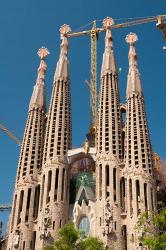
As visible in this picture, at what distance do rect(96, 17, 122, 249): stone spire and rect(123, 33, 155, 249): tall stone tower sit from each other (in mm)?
1038

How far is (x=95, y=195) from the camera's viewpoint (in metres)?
50.1

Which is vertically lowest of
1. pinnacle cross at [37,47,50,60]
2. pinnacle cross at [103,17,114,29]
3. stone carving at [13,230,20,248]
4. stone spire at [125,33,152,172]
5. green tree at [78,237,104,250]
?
green tree at [78,237,104,250]

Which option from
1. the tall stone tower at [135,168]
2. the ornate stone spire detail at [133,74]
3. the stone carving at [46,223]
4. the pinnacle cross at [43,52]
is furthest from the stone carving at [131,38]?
the stone carving at [46,223]

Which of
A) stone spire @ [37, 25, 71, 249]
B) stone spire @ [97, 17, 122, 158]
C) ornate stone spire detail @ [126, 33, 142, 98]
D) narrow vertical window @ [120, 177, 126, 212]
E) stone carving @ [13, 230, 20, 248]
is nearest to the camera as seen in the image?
stone carving @ [13, 230, 20, 248]

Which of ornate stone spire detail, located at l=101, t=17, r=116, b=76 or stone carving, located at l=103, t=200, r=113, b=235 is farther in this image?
ornate stone spire detail, located at l=101, t=17, r=116, b=76

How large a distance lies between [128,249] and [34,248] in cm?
1064

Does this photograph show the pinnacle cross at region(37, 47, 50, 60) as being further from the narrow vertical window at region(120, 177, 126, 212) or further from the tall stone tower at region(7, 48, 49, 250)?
the narrow vertical window at region(120, 177, 126, 212)

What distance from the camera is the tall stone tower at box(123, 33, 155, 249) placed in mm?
44562

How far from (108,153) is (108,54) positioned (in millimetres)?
16144

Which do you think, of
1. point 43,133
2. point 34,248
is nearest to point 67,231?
point 34,248

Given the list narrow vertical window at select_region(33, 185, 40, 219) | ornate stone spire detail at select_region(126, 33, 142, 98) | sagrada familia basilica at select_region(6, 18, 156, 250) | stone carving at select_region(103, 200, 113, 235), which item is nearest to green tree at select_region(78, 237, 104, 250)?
sagrada familia basilica at select_region(6, 18, 156, 250)

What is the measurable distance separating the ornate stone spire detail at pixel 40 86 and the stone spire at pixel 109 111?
8.56 m

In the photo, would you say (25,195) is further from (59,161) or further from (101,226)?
(101,226)

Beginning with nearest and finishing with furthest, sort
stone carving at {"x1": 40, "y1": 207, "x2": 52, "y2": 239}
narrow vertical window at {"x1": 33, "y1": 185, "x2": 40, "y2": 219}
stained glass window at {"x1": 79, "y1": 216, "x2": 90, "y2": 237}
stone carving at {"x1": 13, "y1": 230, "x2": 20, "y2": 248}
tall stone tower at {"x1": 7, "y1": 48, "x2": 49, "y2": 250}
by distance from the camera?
stone carving at {"x1": 40, "y1": 207, "x2": 52, "y2": 239}, stone carving at {"x1": 13, "y1": 230, "x2": 20, "y2": 248}, tall stone tower at {"x1": 7, "y1": 48, "x2": 49, "y2": 250}, stained glass window at {"x1": 79, "y1": 216, "x2": 90, "y2": 237}, narrow vertical window at {"x1": 33, "y1": 185, "x2": 40, "y2": 219}
